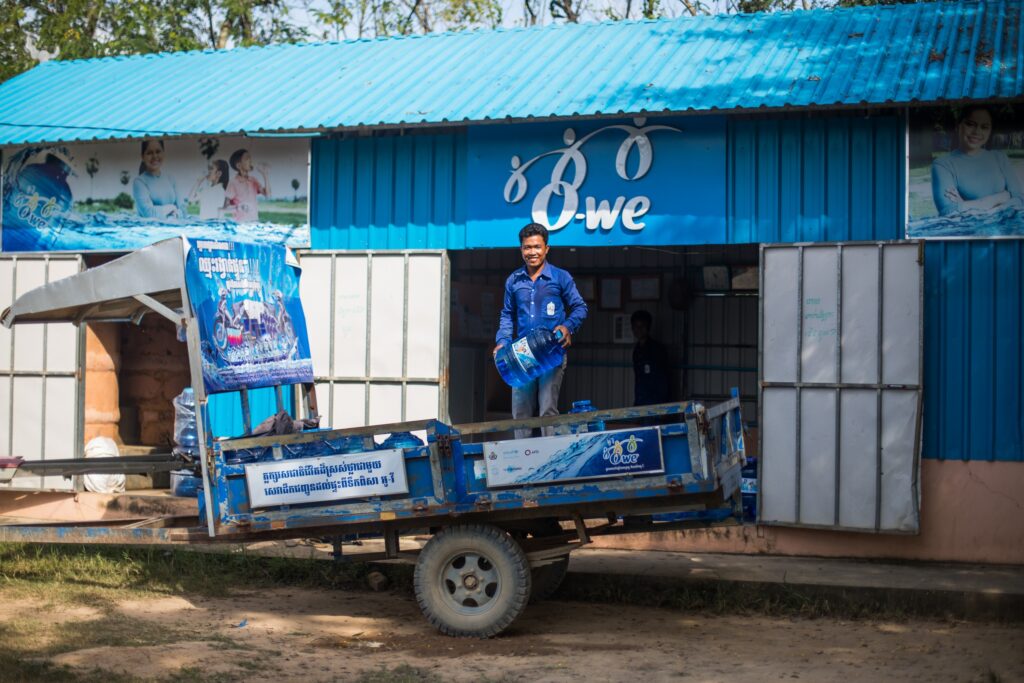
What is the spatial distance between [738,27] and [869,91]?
246 centimetres

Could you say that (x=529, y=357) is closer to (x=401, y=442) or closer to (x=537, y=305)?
A: (x=537, y=305)

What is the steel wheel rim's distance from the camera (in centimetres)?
706

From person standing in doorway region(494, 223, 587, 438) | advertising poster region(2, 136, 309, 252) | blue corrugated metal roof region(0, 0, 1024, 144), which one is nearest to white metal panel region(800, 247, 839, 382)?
blue corrugated metal roof region(0, 0, 1024, 144)

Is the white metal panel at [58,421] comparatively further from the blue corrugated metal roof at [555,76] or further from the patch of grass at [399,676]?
the patch of grass at [399,676]

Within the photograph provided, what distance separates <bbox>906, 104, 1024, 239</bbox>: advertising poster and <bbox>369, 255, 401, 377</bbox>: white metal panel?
4419 millimetres

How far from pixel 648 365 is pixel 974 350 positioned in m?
5.25

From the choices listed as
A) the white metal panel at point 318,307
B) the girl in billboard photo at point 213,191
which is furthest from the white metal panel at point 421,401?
the girl in billboard photo at point 213,191

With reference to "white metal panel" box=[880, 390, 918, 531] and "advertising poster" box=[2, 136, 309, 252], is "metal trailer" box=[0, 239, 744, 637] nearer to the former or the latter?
"white metal panel" box=[880, 390, 918, 531]

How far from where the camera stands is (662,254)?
47.4ft

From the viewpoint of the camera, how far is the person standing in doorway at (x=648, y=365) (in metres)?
13.7

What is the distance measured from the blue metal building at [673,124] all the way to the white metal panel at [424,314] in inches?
8.0

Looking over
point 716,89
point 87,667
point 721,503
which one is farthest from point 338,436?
point 716,89

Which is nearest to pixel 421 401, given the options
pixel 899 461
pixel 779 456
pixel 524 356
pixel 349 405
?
pixel 349 405

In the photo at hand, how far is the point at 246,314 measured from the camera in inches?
305
